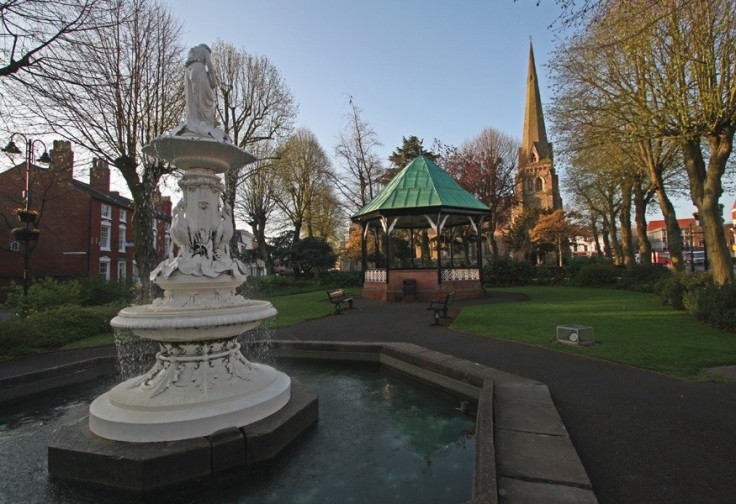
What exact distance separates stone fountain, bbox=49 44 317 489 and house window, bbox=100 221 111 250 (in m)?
32.4

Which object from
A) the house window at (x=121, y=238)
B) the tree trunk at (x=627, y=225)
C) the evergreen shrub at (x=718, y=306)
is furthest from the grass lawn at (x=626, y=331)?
the house window at (x=121, y=238)

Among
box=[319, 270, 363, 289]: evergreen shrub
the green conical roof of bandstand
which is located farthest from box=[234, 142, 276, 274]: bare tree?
the green conical roof of bandstand

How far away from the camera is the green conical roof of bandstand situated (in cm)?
1850

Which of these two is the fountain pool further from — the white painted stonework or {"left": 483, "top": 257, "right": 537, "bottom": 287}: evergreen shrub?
{"left": 483, "top": 257, "right": 537, "bottom": 287}: evergreen shrub

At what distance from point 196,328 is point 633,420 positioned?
15.5 ft

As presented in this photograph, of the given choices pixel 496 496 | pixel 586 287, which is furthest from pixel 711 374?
pixel 586 287

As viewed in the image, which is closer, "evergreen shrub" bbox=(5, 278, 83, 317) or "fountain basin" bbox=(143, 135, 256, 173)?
"fountain basin" bbox=(143, 135, 256, 173)

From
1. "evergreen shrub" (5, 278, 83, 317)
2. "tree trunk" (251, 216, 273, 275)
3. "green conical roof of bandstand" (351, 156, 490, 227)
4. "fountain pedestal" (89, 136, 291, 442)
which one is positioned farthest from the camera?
"tree trunk" (251, 216, 273, 275)

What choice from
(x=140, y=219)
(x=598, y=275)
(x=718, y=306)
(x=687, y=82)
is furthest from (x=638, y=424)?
(x=598, y=275)

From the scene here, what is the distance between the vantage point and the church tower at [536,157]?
192 feet

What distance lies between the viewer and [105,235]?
105 feet

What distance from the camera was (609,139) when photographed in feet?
55.5

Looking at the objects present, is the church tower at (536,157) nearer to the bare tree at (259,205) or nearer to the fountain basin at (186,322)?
the bare tree at (259,205)

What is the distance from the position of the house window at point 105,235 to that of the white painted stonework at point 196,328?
32.3 metres
